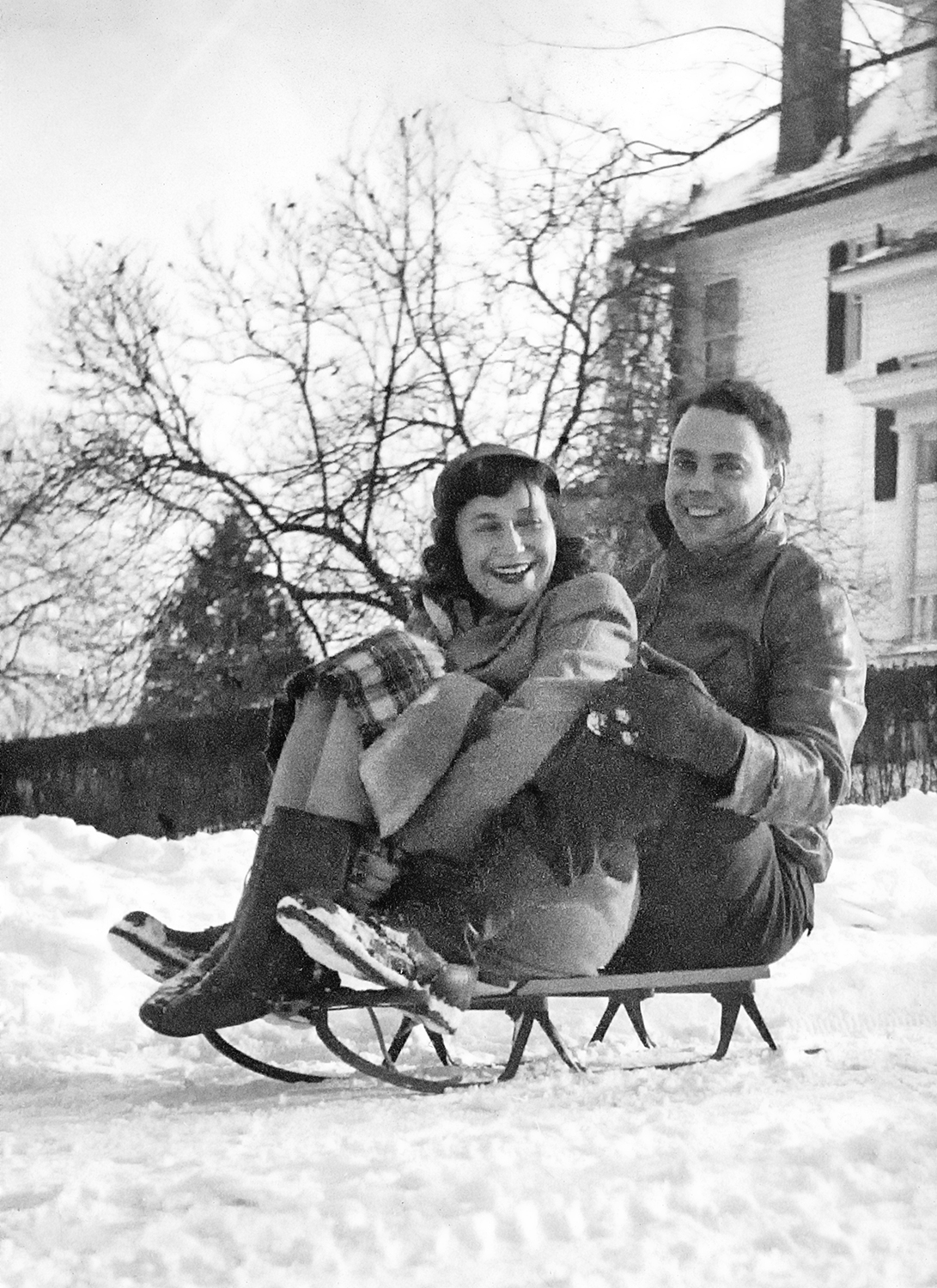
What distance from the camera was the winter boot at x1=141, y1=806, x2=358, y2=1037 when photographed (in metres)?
2.62

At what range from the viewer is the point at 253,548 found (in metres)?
11.9

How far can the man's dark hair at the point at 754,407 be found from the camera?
3.23m

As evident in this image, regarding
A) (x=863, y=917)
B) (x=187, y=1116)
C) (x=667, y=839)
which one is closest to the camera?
(x=187, y=1116)

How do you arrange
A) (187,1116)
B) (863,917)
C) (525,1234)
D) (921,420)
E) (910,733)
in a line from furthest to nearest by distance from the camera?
(921,420)
(910,733)
(863,917)
(187,1116)
(525,1234)

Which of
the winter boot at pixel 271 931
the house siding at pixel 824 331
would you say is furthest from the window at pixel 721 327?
the winter boot at pixel 271 931

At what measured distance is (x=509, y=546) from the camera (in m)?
2.98

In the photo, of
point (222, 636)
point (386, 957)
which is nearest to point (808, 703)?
point (386, 957)

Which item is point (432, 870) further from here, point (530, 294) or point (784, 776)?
point (530, 294)

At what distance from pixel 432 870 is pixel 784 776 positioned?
574mm

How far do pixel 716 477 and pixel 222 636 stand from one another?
884 cm

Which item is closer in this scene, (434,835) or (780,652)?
(434,835)

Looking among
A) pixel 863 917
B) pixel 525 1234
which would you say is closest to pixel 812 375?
pixel 863 917

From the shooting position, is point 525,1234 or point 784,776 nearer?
point 525,1234

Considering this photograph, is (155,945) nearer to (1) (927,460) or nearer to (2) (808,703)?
(2) (808,703)
